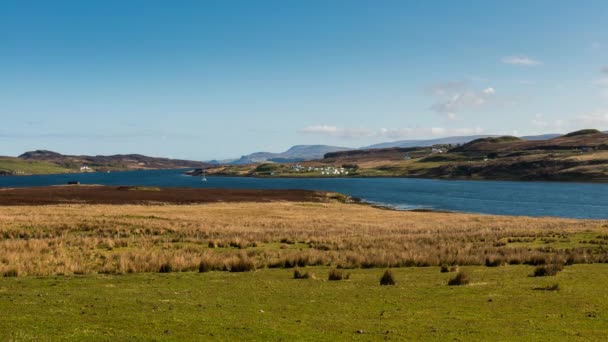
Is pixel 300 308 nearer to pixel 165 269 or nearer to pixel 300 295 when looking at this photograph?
pixel 300 295

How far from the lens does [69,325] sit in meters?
11.8

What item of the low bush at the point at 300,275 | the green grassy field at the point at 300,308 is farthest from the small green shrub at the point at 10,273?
the low bush at the point at 300,275

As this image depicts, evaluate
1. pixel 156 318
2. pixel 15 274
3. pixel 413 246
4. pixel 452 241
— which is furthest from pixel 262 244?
pixel 156 318

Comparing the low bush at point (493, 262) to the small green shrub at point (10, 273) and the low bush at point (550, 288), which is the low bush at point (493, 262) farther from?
the small green shrub at point (10, 273)

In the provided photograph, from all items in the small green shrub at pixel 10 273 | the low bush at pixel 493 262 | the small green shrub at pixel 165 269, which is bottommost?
the low bush at pixel 493 262

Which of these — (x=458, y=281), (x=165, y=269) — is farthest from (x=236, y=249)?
(x=458, y=281)

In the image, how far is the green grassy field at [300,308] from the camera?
11414 millimetres

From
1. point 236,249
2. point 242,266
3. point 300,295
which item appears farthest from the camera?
point 236,249

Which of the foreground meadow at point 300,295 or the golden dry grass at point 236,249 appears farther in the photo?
the golden dry grass at point 236,249

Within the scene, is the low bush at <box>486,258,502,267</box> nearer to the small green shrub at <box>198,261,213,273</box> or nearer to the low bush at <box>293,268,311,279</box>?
the low bush at <box>293,268,311,279</box>

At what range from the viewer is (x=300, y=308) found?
14125 millimetres

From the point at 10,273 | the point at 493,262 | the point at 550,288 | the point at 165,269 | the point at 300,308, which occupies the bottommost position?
the point at 493,262

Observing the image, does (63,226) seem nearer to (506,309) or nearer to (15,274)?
(15,274)

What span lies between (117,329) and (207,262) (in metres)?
10.7
